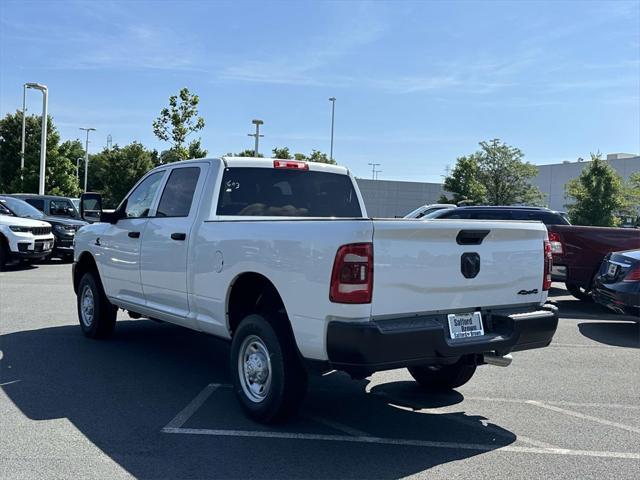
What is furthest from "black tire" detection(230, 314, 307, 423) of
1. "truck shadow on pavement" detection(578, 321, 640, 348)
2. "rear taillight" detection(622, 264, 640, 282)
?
"rear taillight" detection(622, 264, 640, 282)

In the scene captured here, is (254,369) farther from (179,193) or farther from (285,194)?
(179,193)

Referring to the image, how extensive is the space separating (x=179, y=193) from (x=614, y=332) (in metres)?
6.80

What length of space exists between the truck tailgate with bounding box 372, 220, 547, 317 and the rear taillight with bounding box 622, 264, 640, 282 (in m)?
4.41

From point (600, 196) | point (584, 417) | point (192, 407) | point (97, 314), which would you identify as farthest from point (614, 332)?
point (600, 196)

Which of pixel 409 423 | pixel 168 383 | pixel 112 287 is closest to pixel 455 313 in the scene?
pixel 409 423

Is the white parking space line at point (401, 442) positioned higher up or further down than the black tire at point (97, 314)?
further down

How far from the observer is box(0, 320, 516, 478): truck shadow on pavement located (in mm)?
4043

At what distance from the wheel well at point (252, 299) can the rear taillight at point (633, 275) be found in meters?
6.03

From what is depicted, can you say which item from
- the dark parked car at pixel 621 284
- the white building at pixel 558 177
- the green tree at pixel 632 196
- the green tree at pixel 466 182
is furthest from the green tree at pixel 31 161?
the white building at pixel 558 177

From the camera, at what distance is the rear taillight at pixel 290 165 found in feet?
20.3

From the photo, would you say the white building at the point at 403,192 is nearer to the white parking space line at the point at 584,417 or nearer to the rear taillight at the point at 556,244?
the rear taillight at the point at 556,244

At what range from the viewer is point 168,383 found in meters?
5.88

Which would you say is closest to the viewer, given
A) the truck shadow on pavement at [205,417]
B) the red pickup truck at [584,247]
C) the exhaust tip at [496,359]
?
the truck shadow on pavement at [205,417]

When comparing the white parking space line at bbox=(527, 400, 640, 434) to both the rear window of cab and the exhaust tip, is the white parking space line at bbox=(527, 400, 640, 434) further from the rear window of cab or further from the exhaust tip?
the rear window of cab
